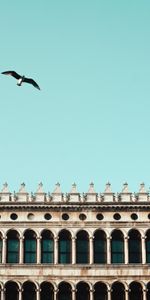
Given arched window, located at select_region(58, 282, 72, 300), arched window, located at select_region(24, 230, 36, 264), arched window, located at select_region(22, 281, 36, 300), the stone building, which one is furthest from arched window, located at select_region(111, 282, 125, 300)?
arched window, located at select_region(24, 230, 36, 264)

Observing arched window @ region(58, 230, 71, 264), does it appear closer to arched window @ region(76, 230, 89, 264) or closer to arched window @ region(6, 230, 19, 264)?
arched window @ region(76, 230, 89, 264)

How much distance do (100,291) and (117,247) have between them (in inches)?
115

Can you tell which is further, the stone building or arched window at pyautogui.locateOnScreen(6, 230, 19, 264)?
arched window at pyautogui.locateOnScreen(6, 230, 19, 264)

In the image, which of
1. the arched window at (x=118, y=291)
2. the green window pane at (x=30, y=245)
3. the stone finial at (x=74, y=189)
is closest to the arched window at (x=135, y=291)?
the arched window at (x=118, y=291)

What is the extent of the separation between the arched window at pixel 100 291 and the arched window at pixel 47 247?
3.16 meters

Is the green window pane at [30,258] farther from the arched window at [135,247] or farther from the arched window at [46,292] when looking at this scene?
the arched window at [135,247]

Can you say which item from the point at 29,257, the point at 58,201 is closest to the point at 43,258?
the point at 29,257

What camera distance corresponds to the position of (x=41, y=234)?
45.7 m

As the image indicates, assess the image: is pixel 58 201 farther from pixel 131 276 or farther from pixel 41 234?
pixel 131 276

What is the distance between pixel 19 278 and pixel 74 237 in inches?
166

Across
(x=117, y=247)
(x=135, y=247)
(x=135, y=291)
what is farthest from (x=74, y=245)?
(x=135, y=291)

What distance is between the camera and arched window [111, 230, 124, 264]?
149 feet

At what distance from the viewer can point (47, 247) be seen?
150 feet

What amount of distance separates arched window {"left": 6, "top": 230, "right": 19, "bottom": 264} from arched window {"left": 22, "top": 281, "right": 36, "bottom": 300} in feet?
5.24
